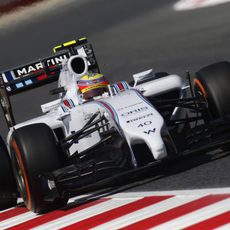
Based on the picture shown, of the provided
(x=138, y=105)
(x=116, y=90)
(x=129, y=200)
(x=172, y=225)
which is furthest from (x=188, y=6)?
(x=172, y=225)

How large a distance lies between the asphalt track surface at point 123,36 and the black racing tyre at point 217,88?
4.64 meters

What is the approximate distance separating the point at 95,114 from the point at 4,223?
1.28 m

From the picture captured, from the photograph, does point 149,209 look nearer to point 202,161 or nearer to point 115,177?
point 115,177

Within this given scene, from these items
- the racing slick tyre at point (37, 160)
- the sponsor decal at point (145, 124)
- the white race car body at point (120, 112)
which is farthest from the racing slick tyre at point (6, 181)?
the sponsor decal at point (145, 124)

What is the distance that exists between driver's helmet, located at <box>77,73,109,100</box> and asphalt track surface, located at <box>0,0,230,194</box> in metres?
4.12

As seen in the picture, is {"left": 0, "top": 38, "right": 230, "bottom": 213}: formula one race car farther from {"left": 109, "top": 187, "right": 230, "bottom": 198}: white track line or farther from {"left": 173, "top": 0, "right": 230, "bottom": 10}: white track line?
{"left": 173, "top": 0, "right": 230, "bottom": 10}: white track line

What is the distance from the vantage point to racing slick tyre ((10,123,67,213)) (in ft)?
21.4

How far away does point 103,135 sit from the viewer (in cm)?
717

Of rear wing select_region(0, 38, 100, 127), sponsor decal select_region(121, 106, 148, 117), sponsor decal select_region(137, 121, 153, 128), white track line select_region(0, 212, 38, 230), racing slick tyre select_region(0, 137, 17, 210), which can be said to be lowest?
white track line select_region(0, 212, 38, 230)

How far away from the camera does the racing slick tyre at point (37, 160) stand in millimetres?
6512

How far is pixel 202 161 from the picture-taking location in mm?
7066

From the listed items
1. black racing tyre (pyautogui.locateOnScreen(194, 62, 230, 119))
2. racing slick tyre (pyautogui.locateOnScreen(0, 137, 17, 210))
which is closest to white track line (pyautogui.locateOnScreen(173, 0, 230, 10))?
black racing tyre (pyautogui.locateOnScreen(194, 62, 230, 119))

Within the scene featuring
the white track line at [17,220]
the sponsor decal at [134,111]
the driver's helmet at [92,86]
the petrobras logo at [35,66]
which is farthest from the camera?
the petrobras logo at [35,66]

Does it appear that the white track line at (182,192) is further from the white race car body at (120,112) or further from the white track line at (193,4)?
the white track line at (193,4)
